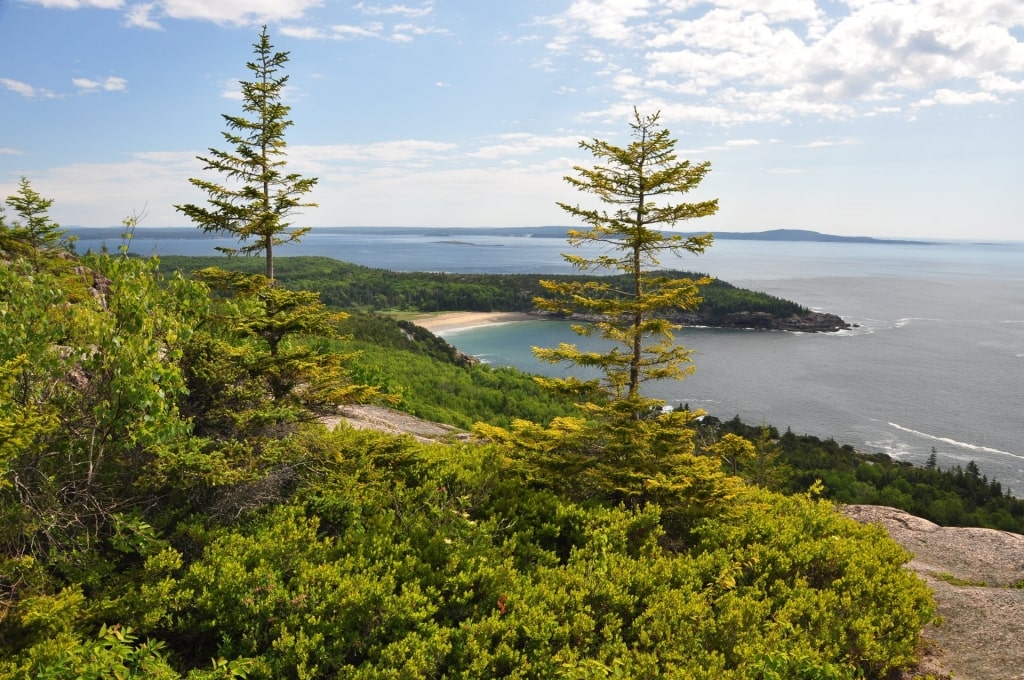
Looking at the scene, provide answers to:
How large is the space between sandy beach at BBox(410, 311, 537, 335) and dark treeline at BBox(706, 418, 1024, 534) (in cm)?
7899

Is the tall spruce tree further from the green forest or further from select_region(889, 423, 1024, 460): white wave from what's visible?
select_region(889, 423, 1024, 460): white wave

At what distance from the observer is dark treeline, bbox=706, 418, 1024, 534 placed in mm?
33406

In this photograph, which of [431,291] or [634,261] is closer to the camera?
[634,261]

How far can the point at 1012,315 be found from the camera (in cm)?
11812

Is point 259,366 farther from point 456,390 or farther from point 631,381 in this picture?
point 456,390

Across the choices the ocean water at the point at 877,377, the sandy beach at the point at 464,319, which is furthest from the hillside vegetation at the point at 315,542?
the sandy beach at the point at 464,319

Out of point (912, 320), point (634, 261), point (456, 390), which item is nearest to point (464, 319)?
point (456, 390)

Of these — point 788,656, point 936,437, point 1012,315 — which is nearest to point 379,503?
point 788,656

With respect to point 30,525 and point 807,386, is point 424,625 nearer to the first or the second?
point 30,525

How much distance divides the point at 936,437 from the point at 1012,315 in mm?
96325

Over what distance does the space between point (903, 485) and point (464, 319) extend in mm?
99649

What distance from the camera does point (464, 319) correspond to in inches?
5069

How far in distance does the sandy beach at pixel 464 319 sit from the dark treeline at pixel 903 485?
79.0 metres

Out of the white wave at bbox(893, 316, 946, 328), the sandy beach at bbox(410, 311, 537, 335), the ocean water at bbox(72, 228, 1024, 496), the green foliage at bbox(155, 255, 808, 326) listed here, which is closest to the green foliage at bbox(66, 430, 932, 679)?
the ocean water at bbox(72, 228, 1024, 496)
